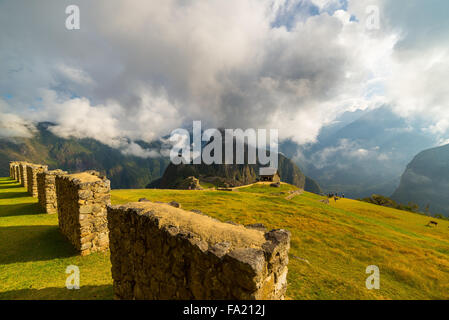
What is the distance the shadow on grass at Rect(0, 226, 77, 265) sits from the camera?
9.62m

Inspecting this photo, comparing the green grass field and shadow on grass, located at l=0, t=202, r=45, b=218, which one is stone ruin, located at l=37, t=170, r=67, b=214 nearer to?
the green grass field

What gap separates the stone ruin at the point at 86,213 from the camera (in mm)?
9859

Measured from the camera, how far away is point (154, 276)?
18.1 ft

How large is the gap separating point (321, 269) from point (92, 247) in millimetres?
14434

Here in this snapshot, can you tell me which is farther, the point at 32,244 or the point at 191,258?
the point at 32,244

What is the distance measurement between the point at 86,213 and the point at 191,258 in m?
9.44

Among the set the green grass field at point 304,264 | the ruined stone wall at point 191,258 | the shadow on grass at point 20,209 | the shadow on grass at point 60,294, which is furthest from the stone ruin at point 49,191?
the ruined stone wall at point 191,258

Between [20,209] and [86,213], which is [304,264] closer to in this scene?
[86,213]

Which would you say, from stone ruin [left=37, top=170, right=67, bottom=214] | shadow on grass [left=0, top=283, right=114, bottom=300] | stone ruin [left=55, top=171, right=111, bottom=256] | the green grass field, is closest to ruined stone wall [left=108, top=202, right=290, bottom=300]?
shadow on grass [left=0, top=283, right=114, bottom=300]

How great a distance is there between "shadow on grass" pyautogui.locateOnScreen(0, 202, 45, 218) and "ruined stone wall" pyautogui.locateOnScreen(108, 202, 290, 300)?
17.2m

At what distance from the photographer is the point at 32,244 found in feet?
35.2

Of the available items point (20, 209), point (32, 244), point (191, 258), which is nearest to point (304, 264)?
point (191, 258)
